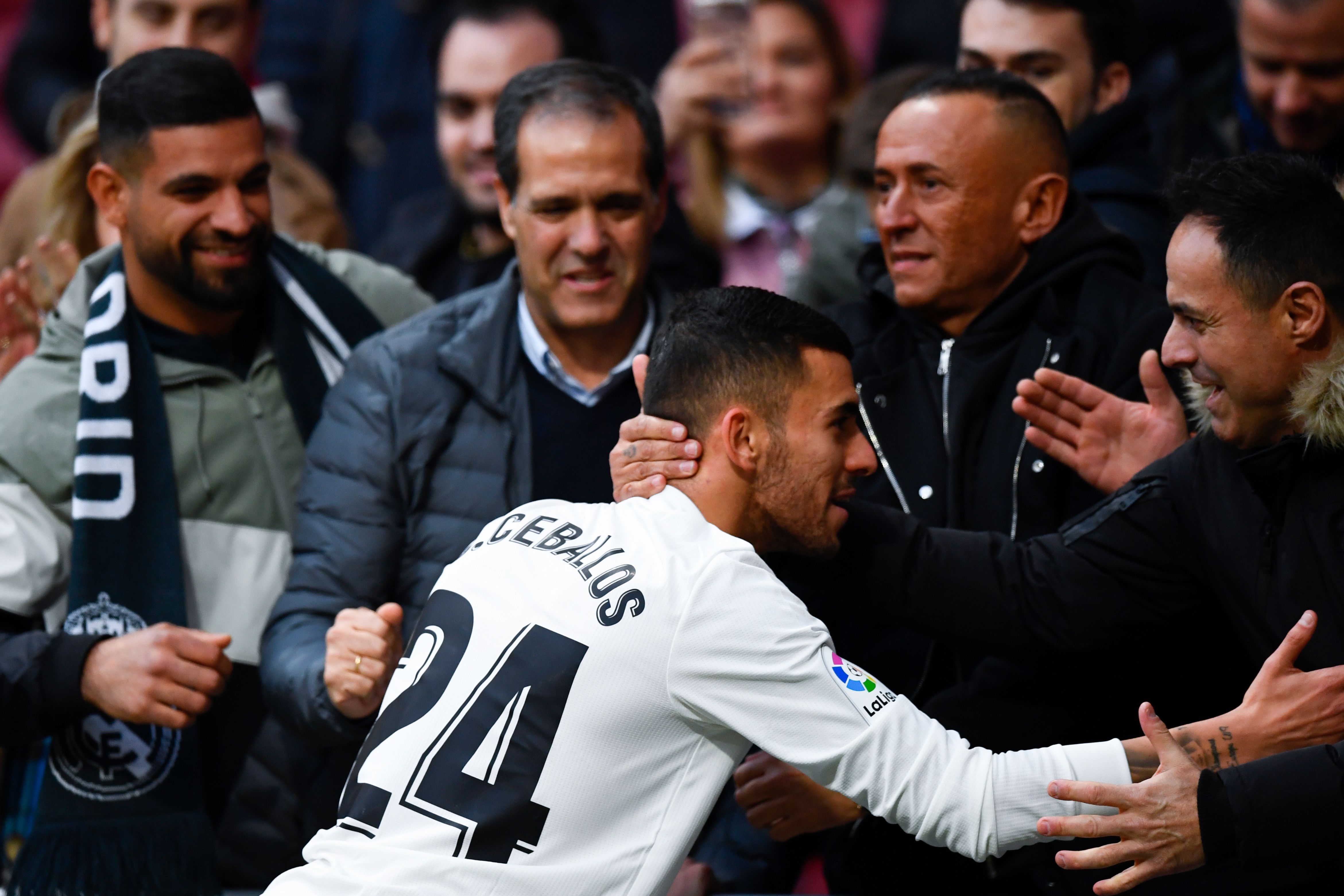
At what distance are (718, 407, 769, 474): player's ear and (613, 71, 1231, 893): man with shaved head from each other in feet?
1.86

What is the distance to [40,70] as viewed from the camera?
22.2ft

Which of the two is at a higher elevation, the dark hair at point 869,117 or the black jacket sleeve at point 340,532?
the dark hair at point 869,117

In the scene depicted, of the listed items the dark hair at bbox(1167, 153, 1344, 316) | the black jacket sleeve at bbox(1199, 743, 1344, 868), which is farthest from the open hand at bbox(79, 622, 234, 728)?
the dark hair at bbox(1167, 153, 1344, 316)

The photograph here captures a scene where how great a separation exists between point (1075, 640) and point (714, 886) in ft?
3.23

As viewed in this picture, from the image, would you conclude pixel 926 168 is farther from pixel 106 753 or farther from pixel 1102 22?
pixel 106 753

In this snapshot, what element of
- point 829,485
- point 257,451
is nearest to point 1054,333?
point 829,485

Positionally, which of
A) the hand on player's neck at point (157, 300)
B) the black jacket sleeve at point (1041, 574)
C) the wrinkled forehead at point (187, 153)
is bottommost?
the black jacket sleeve at point (1041, 574)

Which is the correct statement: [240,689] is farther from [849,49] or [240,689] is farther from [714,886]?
[849,49]

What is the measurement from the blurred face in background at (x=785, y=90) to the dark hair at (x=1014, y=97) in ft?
7.18

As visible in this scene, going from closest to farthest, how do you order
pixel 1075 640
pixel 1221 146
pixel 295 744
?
pixel 1075 640 < pixel 295 744 < pixel 1221 146

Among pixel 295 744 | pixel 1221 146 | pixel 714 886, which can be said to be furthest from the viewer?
pixel 1221 146

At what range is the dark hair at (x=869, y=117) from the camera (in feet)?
17.5

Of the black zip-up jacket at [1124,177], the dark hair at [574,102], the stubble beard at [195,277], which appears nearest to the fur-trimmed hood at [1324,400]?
the black zip-up jacket at [1124,177]

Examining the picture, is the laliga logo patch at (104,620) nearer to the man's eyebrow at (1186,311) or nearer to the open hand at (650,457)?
the open hand at (650,457)
